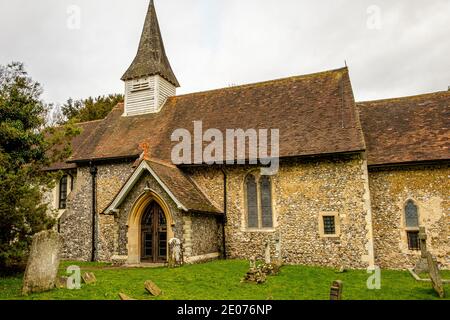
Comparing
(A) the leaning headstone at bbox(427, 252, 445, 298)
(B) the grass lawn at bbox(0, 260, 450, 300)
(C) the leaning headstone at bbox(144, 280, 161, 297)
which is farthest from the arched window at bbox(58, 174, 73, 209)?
(A) the leaning headstone at bbox(427, 252, 445, 298)

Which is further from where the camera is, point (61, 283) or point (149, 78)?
point (149, 78)

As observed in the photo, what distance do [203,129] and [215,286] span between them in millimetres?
9690

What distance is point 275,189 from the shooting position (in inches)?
631

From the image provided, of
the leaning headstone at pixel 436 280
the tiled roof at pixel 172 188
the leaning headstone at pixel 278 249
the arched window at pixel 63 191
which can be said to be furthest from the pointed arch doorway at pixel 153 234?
the leaning headstone at pixel 436 280

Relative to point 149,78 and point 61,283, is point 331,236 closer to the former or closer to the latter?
point 61,283

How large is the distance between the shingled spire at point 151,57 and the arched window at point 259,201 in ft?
31.3

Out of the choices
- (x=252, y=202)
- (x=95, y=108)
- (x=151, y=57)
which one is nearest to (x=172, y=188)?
(x=252, y=202)

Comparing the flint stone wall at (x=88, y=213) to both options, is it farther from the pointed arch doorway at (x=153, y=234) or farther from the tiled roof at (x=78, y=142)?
the pointed arch doorway at (x=153, y=234)

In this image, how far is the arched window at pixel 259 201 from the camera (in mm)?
16266

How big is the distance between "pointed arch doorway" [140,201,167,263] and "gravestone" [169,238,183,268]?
168 centimetres

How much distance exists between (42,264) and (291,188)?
972 centimetres

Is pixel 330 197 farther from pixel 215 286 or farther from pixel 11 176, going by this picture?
pixel 11 176

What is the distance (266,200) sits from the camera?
16359 mm
